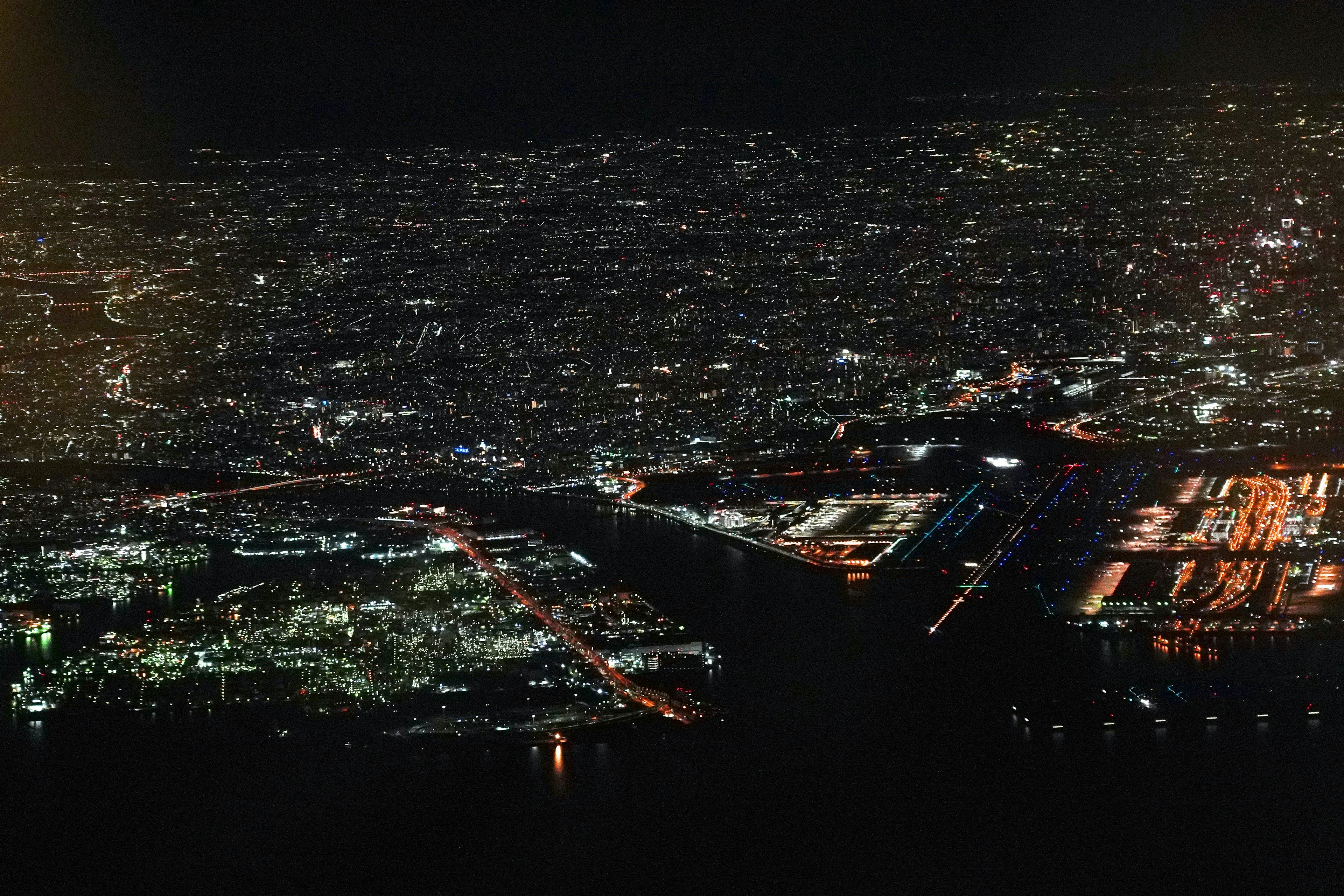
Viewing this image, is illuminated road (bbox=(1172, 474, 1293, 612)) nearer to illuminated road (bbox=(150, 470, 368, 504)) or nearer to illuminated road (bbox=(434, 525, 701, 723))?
illuminated road (bbox=(434, 525, 701, 723))

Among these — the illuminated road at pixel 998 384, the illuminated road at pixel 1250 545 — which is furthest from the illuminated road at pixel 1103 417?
the illuminated road at pixel 1250 545

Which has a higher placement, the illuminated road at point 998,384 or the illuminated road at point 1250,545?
the illuminated road at point 998,384

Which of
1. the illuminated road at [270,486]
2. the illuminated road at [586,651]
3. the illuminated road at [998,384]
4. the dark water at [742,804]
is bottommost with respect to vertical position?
the dark water at [742,804]

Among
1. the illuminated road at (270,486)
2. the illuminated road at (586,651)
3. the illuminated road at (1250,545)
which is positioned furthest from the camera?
the illuminated road at (270,486)

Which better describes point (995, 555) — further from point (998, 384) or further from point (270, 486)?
point (998, 384)

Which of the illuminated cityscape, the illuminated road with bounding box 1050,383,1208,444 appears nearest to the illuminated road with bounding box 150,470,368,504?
the illuminated cityscape

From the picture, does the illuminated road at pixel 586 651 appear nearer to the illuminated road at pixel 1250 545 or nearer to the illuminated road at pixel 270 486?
the illuminated road at pixel 270 486
